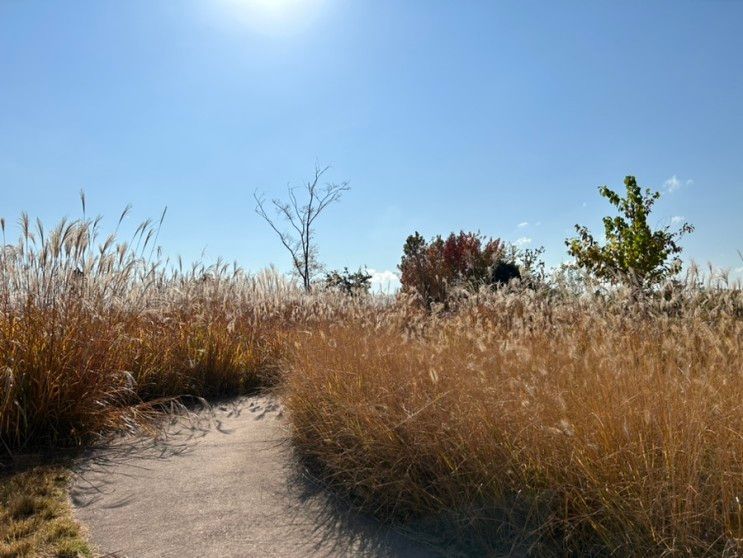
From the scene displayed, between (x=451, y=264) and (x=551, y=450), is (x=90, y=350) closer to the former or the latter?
(x=551, y=450)

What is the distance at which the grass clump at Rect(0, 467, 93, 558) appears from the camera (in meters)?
2.73

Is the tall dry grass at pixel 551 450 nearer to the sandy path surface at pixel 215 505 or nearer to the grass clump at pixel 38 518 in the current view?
the sandy path surface at pixel 215 505

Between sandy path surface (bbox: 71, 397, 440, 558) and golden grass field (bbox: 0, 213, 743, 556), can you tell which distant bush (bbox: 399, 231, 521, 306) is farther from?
sandy path surface (bbox: 71, 397, 440, 558)

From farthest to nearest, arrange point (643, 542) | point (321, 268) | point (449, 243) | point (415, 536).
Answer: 1. point (321, 268)
2. point (449, 243)
3. point (415, 536)
4. point (643, 542)

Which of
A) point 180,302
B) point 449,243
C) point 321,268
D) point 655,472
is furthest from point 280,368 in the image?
point 321,268

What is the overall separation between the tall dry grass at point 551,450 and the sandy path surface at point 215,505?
9.2 inches

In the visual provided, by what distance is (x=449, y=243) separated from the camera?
52.2ft

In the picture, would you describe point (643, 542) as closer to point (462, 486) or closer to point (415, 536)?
point (462, 486)

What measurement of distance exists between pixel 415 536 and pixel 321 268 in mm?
21686

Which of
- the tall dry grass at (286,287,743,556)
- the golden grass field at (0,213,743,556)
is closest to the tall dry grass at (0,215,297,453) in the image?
the golden grass field at (0,213,743,556)

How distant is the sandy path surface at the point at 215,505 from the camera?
9.32ft

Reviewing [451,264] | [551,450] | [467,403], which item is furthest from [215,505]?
[451,264]

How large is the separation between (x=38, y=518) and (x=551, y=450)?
2.93 metres

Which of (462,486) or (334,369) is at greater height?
(334,369)
